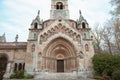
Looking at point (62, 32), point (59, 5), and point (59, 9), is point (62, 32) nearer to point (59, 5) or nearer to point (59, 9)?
point (59, 9)

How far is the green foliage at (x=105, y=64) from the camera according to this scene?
2079 cm

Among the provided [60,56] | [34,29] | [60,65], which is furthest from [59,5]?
[60,65]

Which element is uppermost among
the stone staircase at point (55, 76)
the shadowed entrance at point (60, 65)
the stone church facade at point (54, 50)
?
the stone church facade at point (54, 50)

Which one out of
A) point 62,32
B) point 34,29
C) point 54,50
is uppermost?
point 34,29

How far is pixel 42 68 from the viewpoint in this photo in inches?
891

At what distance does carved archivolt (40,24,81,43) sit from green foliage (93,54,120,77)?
5047 mm

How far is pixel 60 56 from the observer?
2570 centimetres

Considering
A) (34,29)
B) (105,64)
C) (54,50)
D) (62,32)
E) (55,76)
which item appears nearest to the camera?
(55,76)

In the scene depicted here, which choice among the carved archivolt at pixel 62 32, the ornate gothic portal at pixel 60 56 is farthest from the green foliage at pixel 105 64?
the carved archivolt at pixel 62 32

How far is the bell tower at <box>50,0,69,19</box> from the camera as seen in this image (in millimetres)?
29859

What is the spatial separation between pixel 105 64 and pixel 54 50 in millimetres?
9482

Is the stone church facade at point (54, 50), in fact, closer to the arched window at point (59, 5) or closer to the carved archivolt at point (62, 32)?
the carved archivolt at point (62, 32)

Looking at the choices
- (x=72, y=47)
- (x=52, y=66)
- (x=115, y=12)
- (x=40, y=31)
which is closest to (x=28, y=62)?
(x=52, y=66)

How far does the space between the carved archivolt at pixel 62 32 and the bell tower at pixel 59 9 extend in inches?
203
